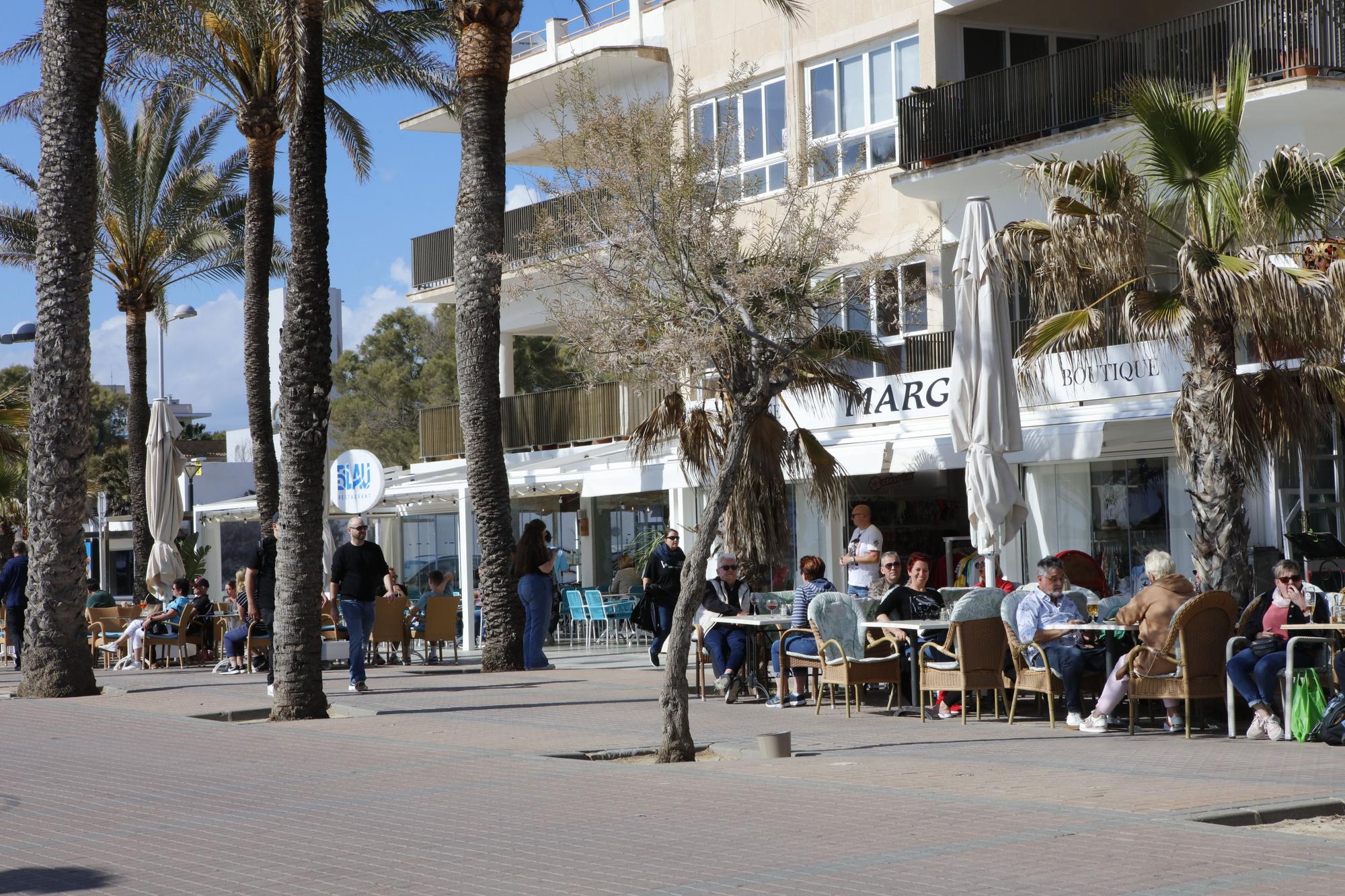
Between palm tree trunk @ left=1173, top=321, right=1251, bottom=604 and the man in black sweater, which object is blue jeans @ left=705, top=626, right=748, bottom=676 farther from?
palm tree trunk @ left=1173, top=321, right=1251, bottom=604

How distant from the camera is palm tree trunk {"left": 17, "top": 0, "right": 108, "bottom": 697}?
53.4ft

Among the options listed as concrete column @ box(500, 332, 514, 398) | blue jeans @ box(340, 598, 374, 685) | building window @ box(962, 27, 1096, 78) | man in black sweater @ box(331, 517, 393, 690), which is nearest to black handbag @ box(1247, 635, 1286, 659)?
man in black sweater @ box(331, 517, 393, 690)

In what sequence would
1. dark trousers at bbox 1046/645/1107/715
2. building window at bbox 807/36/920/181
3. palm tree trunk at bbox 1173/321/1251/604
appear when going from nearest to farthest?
dark trousers at bbox 1046/645/1107/715
palm tree trunk at bbox 1173/321/1251/604
building window at bbox 807/36/920/181

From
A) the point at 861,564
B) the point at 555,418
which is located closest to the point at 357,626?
the point at 861,564

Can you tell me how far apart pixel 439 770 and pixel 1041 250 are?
6.95 metres

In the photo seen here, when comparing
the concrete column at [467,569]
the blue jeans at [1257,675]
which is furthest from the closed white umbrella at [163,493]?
the blue jeans at [1257,675]

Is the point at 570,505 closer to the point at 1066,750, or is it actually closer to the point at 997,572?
the point at 997,572

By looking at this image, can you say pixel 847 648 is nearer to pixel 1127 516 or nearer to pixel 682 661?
pixel 682 661

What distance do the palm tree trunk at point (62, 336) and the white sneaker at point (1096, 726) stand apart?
1043 cm

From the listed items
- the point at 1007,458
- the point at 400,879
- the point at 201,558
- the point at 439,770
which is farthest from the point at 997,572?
the point at 201,558

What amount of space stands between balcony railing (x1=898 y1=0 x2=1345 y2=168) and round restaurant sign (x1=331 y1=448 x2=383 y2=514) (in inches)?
320

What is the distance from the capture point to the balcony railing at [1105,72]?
16.8 metres

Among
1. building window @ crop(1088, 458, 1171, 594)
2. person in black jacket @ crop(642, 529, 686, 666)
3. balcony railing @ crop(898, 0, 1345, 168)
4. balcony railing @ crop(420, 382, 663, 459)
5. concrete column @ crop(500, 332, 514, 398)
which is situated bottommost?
person in black jacket @ crop(642, 529, 686, 666)

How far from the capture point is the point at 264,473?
77.4ft
